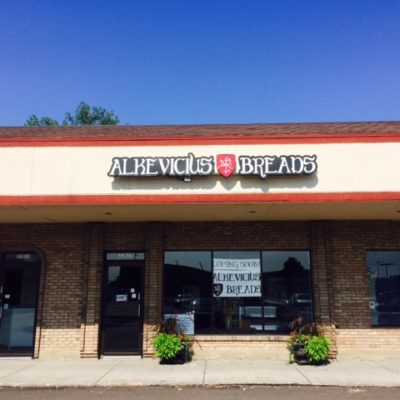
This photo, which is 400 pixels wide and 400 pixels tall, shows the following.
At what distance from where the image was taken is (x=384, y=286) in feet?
39.7

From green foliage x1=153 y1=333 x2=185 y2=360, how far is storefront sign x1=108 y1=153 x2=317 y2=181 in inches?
156

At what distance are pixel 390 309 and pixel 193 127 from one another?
322 inches

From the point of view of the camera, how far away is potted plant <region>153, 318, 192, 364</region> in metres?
10.8

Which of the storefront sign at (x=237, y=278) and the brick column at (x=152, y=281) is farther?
the storefront sign at (x=237, y=278)

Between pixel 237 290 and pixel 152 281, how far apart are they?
2.31m

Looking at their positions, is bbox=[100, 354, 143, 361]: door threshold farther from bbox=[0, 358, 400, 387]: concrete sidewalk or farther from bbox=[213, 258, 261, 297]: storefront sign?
bbox=[213, 258, 261, 297]: storefront sign

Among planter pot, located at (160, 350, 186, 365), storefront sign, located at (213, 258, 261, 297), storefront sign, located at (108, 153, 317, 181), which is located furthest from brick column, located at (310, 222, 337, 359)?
planter pot, located at (160, 350, 186, 365)

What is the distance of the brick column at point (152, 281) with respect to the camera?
11.8 metres

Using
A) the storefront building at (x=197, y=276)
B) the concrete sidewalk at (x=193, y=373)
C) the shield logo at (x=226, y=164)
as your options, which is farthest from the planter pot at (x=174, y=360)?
the shield logo at (x=226, y=164)

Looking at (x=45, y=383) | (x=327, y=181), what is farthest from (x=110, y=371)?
(x=327, y=181)

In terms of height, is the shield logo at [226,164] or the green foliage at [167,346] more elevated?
the shield logo at [226,164]

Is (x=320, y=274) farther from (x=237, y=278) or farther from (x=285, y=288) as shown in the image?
(x=237, y=278)

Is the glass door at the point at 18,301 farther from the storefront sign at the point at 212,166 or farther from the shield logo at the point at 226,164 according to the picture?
the shield logo at the point at 226,164

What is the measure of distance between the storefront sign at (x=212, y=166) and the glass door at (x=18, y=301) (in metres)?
4.33
